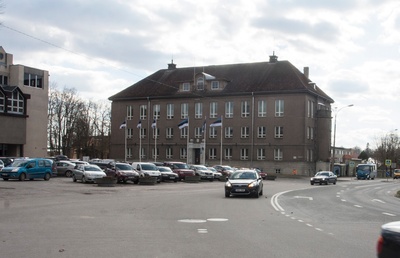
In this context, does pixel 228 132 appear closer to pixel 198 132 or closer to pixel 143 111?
pixel 198 132

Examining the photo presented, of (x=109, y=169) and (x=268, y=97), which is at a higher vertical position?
(x=268, y=97)

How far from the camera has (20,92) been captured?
63.7 m

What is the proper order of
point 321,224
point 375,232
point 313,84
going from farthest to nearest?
point 313,84 < point 321,224 < point 375,232

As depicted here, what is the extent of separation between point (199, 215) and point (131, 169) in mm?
23088

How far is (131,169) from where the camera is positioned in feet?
125

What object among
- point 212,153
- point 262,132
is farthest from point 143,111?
point 262,132

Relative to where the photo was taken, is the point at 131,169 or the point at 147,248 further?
the point at 131,169

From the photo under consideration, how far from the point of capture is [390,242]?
5.44m

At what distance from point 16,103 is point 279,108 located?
122 feet

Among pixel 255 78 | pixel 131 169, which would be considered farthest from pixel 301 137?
pixel 131 169

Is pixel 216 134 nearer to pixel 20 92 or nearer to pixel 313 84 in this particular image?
pixel 313 84

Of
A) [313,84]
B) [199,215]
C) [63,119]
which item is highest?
[313,84]

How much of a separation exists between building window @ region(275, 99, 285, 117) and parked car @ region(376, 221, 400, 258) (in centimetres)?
6585

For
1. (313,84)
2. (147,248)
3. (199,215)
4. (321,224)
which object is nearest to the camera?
(147,248)
